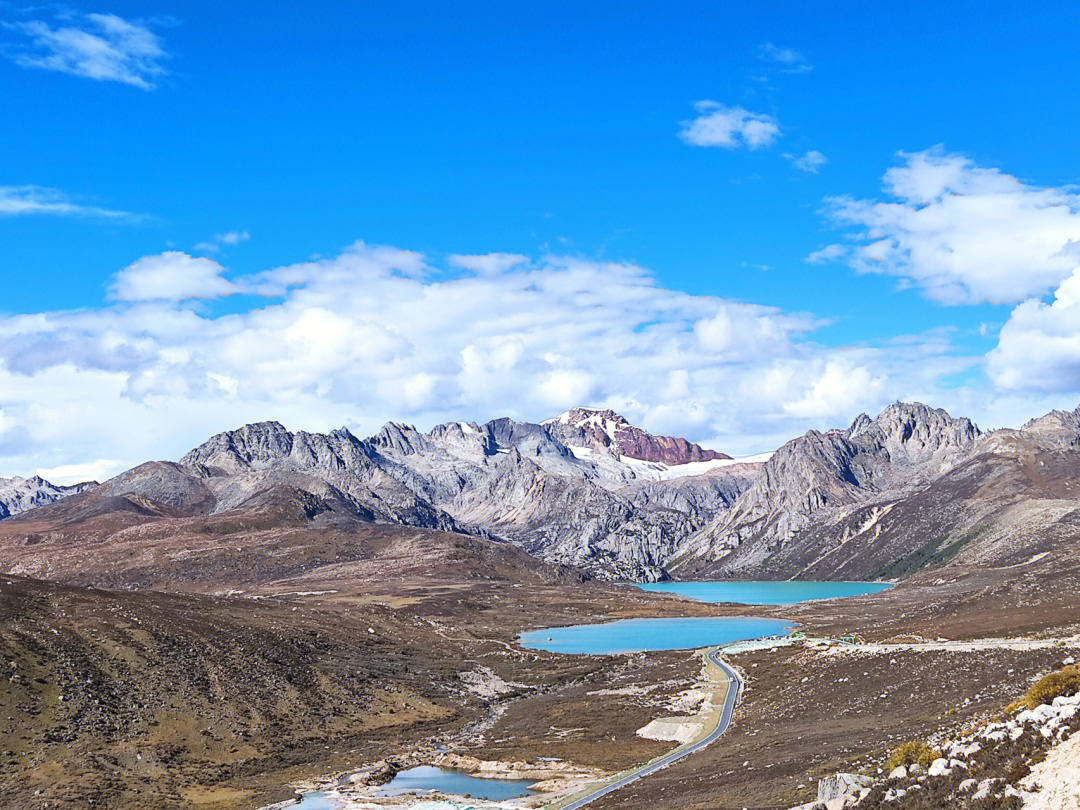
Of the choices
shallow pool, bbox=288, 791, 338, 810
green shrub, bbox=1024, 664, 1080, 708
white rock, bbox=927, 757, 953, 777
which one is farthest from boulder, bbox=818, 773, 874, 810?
shallow pool, bbox=288, 791, 338, 810

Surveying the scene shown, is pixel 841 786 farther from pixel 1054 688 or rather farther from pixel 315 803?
pixel 315 803

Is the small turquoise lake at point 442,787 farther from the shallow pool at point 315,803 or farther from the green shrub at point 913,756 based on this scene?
the green shrub at point 913,756

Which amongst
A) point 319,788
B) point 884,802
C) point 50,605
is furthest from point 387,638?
point 884,802

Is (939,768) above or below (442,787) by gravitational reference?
above

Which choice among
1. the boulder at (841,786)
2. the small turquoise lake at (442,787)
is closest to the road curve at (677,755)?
the small turquoise lake at (442,787)

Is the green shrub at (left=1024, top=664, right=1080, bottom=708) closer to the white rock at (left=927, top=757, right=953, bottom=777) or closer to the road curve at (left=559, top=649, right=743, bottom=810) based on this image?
the white rock at (left=927, top=757, right=953, bottom=777)

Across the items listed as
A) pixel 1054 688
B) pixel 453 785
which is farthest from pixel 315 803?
pixel 1054 688
